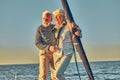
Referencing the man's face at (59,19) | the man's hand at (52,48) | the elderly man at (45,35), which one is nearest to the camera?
the man's face at (59,19)

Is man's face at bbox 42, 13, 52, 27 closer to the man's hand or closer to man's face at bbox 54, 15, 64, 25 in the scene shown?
man's face at bbox 54, 15, 64, 25

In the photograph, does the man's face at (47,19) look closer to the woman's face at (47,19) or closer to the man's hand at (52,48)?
the woman's face at (47,19)

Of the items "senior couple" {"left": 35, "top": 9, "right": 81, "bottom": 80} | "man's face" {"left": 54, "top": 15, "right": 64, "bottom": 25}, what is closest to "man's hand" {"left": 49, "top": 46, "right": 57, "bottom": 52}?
"senior couple" {"left": 35, "top": 9, "right": 81, "bottom": 80}

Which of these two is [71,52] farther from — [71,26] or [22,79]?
[22,79]

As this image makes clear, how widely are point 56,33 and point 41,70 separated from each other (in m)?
1.01

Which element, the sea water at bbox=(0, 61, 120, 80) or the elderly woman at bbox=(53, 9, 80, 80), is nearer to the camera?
the elderly woman at bbox=(53, 9, 80, 80)

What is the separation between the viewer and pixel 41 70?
8.49 m

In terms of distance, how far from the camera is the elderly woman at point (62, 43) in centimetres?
770

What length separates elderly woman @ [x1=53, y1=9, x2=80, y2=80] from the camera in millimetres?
7699

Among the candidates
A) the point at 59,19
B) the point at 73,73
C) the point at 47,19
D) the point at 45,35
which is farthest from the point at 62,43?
the point at 73,73

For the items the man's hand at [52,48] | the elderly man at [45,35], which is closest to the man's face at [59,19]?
the elderly man at [45,35]

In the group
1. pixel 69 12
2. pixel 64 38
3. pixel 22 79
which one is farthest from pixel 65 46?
pixel 22 79

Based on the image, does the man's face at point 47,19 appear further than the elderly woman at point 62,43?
Yes

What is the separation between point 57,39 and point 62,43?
0.54 ft
